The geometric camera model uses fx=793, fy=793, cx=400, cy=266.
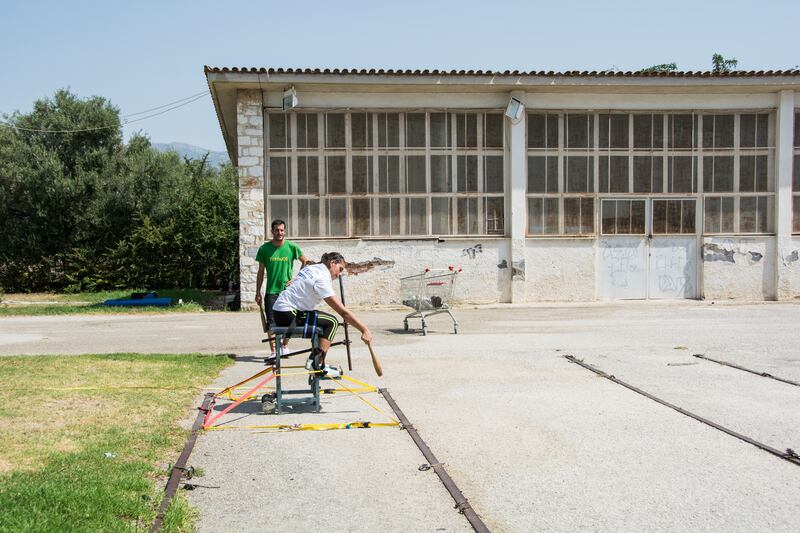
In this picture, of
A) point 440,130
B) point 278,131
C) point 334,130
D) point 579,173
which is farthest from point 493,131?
point 278,131

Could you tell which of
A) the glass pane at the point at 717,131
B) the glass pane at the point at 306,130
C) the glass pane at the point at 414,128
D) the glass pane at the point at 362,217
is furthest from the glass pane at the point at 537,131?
the glass pane at the point at 306,130

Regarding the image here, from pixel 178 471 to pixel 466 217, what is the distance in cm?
1549

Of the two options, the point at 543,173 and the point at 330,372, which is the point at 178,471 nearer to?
the point at 330,372

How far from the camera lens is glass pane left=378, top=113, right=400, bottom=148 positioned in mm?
20266

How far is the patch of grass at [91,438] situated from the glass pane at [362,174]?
10.1 metres

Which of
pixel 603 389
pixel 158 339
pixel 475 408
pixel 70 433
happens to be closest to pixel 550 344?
pixel 603 389

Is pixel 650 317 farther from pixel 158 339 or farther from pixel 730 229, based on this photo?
pixel 158 339

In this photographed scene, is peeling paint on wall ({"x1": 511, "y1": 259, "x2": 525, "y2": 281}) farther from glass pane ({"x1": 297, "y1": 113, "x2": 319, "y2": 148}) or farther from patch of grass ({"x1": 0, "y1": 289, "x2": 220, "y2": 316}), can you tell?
patch of grass ({"x1": 0, "y1": 289, "x2": 220, "y2": 316})

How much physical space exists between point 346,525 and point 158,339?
392 inches

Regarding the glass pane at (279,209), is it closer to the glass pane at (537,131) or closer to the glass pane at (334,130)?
the glass pane at (334,130)

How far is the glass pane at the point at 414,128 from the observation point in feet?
66.8

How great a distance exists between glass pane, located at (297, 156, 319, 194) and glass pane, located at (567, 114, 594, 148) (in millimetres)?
6649

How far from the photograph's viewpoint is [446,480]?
18.0 ft

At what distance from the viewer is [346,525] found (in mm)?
4723
